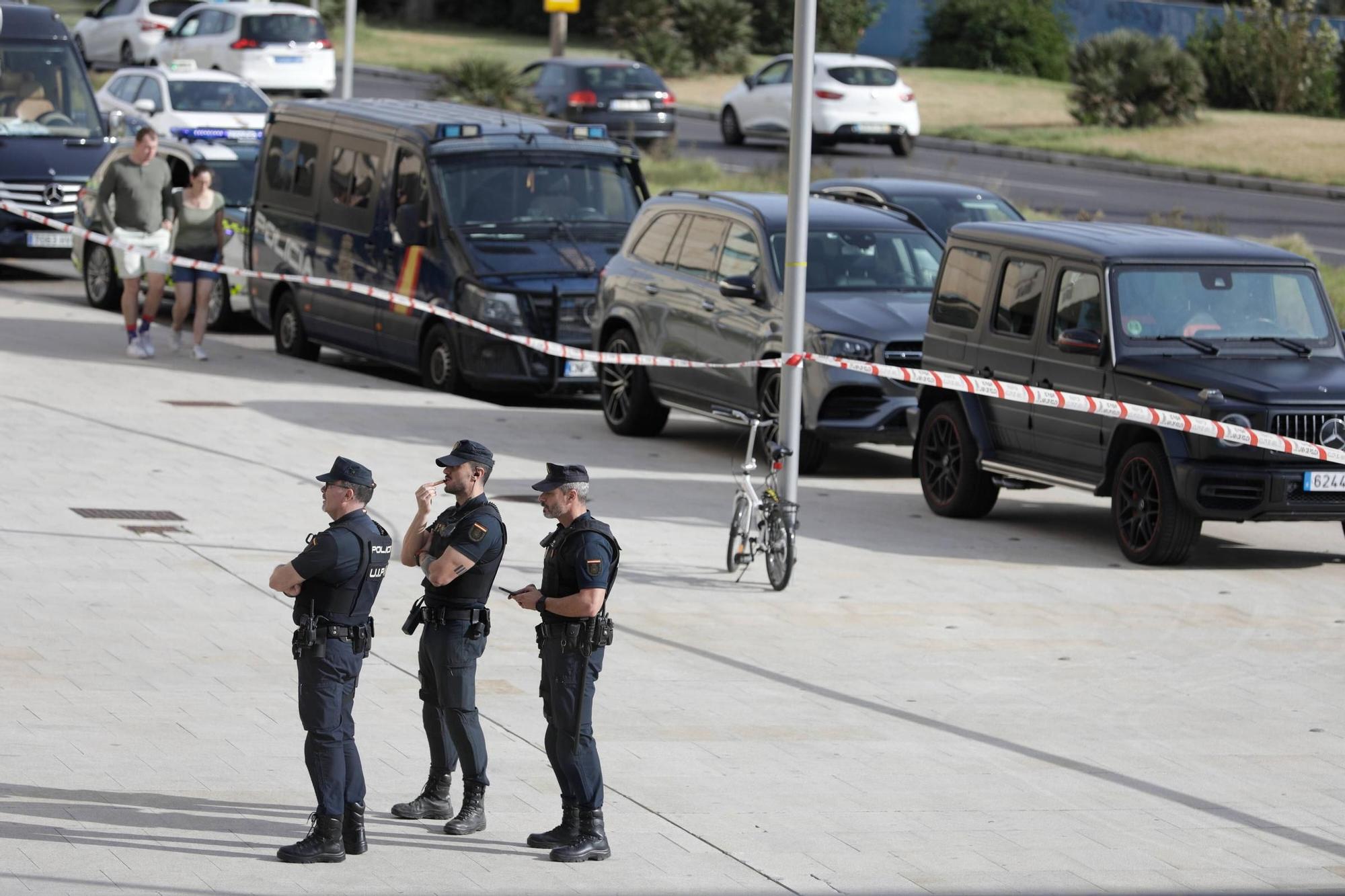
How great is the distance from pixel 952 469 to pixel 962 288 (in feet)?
3.88

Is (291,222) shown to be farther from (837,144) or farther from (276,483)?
(837,144)

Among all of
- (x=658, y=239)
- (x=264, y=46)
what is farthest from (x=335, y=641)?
(x=264, y=46)

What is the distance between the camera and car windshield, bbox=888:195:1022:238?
65.3ft

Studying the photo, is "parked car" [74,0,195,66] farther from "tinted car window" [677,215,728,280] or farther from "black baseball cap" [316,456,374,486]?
"black baseball cap" [316,456,374,486]

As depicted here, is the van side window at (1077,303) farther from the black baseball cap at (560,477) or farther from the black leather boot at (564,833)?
the black leather boot at (564,833)

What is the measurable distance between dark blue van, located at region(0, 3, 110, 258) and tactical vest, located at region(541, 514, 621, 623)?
58.2 feet

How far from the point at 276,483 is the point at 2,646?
457 cm

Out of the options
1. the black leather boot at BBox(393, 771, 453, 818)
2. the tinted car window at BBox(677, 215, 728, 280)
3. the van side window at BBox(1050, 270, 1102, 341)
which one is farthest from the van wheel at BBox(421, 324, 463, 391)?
the black leather boot at BBox(393, 771, 453, 818)

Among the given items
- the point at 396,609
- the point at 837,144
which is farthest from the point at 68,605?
the point at 837,144

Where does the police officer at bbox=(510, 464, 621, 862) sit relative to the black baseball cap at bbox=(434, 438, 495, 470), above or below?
below

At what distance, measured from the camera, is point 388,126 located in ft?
63.9

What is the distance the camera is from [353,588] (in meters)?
7.25

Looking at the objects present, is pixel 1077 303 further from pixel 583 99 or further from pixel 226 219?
pixel 583 99

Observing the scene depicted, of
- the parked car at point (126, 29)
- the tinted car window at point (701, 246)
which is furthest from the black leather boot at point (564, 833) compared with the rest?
the parked car at point (126, 29)
